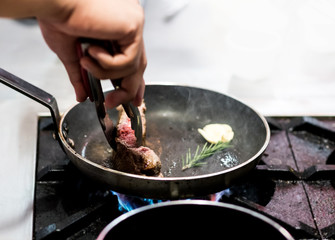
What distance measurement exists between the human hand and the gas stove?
0.33 m

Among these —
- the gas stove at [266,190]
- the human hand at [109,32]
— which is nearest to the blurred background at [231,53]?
the gas stove at [266,190]

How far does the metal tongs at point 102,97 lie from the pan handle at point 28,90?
0.13 m

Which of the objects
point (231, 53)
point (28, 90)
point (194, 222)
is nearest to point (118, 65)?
point (194, 222)

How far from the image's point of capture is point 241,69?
1.60 meters

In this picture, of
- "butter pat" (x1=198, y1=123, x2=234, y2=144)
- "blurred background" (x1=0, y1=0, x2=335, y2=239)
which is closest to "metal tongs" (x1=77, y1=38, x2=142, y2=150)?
"butter pat" (x1=198, y1=123, x2=234, y2=144)

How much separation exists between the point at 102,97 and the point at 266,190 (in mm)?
517

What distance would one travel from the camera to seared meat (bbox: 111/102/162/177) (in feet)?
3.10

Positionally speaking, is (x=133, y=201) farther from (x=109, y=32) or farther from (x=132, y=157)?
(x=109, y=32)

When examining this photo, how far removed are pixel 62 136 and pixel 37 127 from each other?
1.06ft

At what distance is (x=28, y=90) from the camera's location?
3.17ft

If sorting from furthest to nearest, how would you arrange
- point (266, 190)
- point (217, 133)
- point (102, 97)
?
point (217, 133), point (266, 190), point (102, 97)

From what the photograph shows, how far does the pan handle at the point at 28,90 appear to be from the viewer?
933 millimetres

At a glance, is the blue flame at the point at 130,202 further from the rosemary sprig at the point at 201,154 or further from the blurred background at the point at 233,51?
the blurred background at the point at 233,51

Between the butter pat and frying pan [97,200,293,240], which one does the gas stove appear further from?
frying pan [97,200,293,240]
